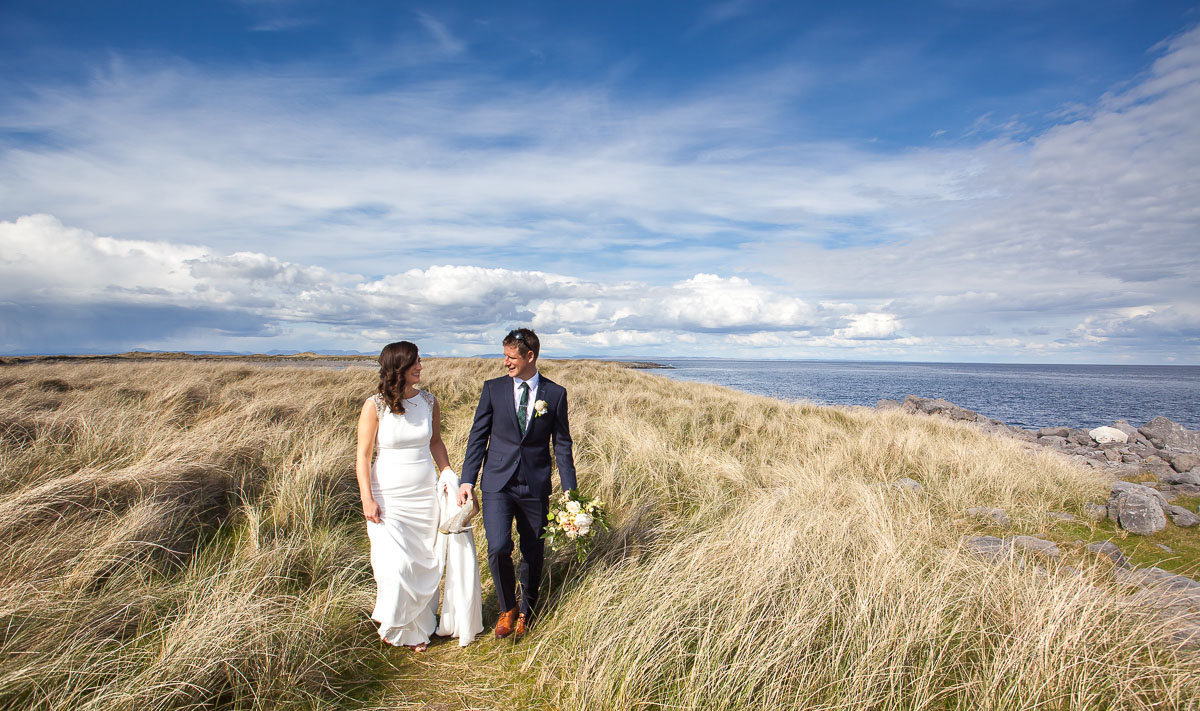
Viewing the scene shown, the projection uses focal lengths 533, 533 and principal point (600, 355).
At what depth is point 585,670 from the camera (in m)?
3.00

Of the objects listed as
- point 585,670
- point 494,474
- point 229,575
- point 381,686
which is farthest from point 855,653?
point 229,575

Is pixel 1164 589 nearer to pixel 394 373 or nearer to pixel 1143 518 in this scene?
pixel 1143 518

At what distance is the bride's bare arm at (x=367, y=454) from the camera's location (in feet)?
11.7

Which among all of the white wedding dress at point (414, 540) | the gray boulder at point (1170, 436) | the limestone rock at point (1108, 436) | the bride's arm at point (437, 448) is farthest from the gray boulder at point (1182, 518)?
the limestone rock at point (1108, 436)

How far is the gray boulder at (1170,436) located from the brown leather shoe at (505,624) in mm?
21443

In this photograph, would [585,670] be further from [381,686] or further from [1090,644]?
[1090,644]

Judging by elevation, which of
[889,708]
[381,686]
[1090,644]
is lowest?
[381,686]

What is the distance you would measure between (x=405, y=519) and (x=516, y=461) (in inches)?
33.9

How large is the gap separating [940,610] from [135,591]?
5108mm

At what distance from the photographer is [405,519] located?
12.1 ft

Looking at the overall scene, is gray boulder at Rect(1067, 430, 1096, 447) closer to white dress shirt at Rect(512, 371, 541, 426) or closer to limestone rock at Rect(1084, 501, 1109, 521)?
limestone rock at Rect(1084, 501, 1109, 521)

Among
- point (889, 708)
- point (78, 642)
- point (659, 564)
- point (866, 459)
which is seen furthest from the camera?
point (866, 459)

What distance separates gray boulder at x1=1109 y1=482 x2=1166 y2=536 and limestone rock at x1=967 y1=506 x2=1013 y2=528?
5.11ft

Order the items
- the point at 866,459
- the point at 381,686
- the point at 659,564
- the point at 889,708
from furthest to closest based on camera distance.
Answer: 1. the point at 866,459
2. the point at 659,564
3. the point at 381,686
4. the point at 889,708
